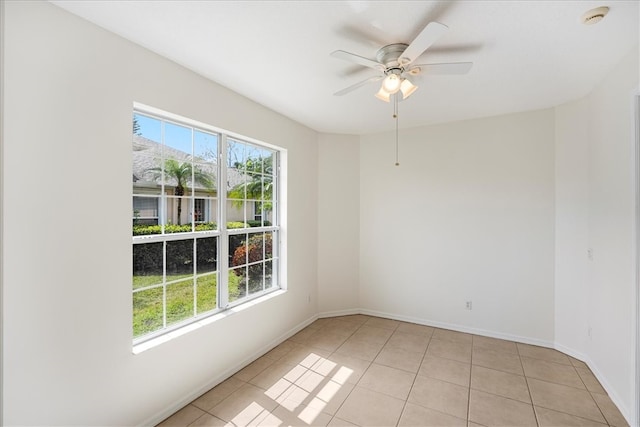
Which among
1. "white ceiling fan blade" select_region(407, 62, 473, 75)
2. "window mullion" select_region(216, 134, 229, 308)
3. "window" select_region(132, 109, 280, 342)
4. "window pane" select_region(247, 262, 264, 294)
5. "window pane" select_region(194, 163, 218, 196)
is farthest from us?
"window pane" select_region(247, 262, 264, 294)

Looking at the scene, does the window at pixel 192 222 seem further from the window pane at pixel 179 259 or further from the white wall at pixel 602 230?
the white wall at pixel 602 230

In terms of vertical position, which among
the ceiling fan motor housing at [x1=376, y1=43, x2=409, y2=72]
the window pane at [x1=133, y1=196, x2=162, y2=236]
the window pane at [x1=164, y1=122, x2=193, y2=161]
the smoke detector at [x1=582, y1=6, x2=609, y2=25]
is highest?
the smoke detector at [x1=582, y1=6, x2=609, y2=25]

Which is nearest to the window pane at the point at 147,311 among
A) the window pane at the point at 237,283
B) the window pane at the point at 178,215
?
the window pane at the point at 178,215

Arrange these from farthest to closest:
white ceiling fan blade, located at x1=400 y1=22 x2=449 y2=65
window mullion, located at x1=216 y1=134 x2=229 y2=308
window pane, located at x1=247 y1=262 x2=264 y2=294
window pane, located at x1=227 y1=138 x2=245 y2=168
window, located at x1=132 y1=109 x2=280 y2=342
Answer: window pane, located at x1=247 y1=262 x2=264 y2=294, window pane, located at x1=227 y1=138 x2=245 y2=168, window mullion, located at x1=216 y1=134 x2=229 y2=308, window, located at x1=132 y1=109 x2=280 y2=342, white ceiling fan blade, located at x1=400 y1=22 x2=449 y2=65

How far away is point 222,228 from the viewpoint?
2740mm

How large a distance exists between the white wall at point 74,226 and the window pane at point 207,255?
60 cm

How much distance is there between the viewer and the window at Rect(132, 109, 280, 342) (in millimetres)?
2125

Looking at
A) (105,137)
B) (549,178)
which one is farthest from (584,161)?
(105,137)

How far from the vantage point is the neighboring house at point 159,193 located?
210 cm

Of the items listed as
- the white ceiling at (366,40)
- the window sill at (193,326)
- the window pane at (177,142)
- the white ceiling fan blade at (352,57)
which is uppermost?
the white ceiling at (366,40)

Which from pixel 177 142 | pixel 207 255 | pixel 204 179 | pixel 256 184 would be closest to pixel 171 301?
pixel 207 255

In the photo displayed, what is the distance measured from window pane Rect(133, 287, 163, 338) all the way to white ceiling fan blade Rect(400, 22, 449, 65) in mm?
2419

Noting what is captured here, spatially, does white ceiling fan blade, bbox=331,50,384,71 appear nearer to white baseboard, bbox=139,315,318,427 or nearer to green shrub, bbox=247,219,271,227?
green shrub, bbox=247,219,271,227

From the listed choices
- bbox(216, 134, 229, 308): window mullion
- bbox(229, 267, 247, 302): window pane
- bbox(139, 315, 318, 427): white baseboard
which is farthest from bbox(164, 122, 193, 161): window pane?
bbox(139, 315, 318, 427): white baseboard
